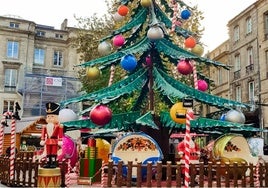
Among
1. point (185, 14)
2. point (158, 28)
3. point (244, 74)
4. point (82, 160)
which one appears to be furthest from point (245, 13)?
point (82, 160)

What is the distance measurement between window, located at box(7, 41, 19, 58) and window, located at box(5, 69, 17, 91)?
173cm

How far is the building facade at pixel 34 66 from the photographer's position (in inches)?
1623

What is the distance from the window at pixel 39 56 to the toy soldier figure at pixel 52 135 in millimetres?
34681

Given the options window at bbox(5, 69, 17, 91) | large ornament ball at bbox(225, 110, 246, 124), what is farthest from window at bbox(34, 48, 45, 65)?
large ornament ball at bbox(225, 110, 246, 124)

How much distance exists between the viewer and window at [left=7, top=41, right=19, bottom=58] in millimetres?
42531

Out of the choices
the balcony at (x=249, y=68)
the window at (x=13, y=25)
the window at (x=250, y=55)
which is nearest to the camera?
the balcony at (x=249, y=68)

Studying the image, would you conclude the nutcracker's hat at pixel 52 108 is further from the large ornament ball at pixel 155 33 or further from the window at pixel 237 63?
the window at pixel 237 63

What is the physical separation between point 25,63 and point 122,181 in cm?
3375

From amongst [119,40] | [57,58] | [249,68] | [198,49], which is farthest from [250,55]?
[119,40]

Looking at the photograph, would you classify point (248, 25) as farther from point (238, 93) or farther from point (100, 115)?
point (100, 115)

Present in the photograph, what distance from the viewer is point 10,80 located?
4238 centimetres

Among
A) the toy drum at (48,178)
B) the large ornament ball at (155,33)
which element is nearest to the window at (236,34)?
the large ornament ball at (155,33)

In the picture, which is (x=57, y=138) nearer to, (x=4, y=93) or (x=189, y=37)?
(x=189, y=37)

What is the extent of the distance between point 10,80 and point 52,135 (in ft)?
111
